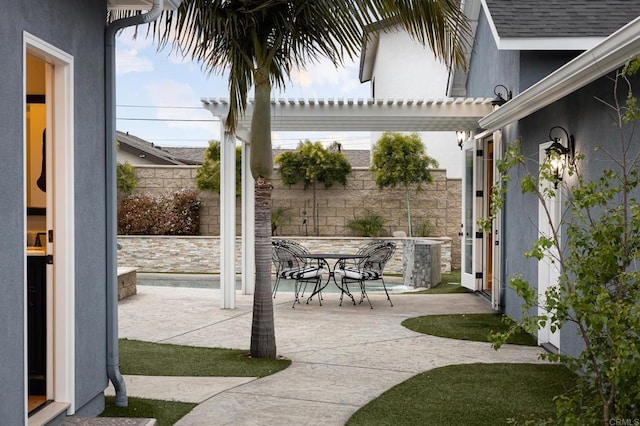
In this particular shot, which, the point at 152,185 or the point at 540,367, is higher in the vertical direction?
the point at 152,185

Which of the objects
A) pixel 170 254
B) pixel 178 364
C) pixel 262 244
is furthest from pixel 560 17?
pixel 170 254

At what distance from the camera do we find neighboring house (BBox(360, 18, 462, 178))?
2131cm

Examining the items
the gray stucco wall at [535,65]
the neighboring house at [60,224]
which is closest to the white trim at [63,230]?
the neighboring house at [60,224]

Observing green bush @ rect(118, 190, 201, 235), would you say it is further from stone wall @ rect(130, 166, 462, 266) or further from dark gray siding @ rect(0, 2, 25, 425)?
dark gray siding @ rect(0, 2, 25, 425)

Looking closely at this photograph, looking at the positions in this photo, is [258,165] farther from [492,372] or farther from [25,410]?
[25,410]

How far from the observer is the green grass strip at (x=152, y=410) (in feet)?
17.4

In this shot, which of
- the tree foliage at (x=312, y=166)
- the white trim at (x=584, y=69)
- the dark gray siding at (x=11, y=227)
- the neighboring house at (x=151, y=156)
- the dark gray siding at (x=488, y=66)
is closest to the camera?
the dark gray siding at (x=11, y=227)

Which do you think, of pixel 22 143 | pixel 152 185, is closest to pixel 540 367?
pixel 22 143

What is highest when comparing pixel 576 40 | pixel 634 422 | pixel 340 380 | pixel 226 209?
pixel 576 40

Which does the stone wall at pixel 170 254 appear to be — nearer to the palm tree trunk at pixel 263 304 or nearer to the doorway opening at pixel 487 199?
the doorway opening at pixel 487 199

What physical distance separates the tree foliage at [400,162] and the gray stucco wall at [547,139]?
709 cm

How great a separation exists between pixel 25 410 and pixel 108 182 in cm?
189

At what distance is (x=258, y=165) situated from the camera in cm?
732

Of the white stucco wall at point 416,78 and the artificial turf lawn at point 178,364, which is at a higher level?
the white stucco wall at point 416,78
